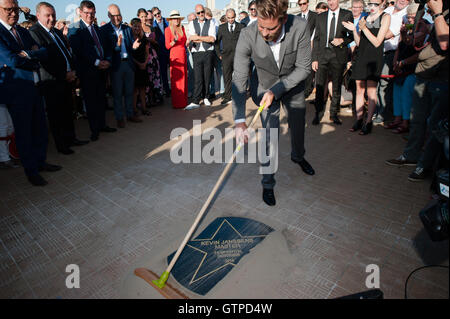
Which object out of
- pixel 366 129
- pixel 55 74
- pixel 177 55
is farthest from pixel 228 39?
pixel 55 74

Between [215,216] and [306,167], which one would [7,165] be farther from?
[306,167]

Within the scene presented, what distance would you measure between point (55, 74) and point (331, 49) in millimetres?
5325

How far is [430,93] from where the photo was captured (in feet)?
11.8

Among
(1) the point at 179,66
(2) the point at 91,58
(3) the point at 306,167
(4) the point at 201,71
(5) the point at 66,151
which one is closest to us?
(3) the point at 306,167

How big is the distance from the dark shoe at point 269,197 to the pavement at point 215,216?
0.23 feet

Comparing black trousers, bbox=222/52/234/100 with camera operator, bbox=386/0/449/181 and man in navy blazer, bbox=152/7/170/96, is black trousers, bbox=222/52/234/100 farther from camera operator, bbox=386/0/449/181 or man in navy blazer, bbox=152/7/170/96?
camera operator, bbox=386/0/449/181

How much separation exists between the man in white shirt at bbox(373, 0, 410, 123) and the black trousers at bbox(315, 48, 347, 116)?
882 mm

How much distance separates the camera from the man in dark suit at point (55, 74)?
4.45 metres

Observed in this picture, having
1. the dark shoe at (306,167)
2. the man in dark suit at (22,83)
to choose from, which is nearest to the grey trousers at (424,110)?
the dark shoe at (306,167)

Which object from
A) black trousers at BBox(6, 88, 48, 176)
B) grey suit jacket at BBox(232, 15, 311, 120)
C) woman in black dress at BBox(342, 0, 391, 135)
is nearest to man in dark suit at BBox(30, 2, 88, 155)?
black trousers at BBox(6, 88, 48, 176)

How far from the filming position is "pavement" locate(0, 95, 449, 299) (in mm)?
2318
